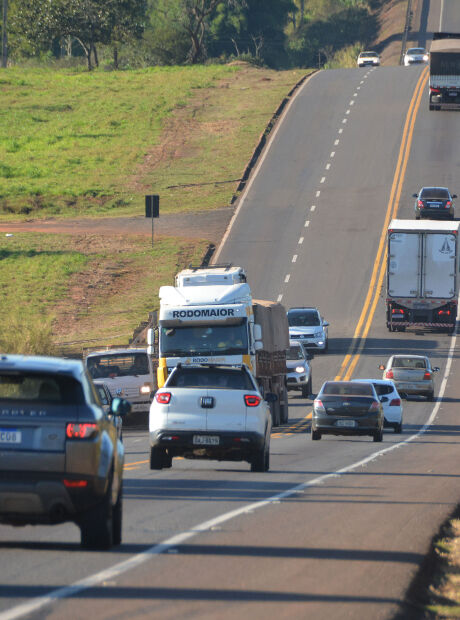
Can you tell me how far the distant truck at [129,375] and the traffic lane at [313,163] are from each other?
24591mm

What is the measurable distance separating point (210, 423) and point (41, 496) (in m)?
8.44

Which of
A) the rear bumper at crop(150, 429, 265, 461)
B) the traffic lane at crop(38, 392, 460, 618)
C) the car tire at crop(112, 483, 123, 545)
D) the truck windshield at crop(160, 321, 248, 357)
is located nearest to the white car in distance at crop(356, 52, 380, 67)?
the truck windshield at crop(160, 321, 248, 357)

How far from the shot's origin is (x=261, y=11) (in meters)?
147

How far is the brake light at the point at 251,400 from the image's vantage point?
60.4ft

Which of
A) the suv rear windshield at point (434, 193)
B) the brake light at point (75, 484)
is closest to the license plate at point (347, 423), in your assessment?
the brake light at point (75, 484)

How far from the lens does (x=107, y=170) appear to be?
8038 centimetres

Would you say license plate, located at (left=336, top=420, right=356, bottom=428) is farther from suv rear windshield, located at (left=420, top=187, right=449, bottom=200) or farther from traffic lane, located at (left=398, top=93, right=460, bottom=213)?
traffic lane, located at (left=398, top=93, right=460, bottom=213)

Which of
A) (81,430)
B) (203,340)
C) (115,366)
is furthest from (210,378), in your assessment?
(115,366)

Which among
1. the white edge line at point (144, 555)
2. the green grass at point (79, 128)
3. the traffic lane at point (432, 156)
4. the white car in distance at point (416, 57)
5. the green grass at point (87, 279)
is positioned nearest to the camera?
the white edge line at point (144, 555)

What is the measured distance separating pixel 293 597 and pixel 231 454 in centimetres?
938

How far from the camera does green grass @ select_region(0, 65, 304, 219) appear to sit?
7512 centimetres

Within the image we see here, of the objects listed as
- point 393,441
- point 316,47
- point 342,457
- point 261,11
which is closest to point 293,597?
point 342,457

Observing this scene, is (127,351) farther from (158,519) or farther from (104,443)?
(104,443)

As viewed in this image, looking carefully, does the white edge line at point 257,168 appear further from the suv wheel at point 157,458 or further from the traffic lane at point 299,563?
the traffic lane at point 299,563
